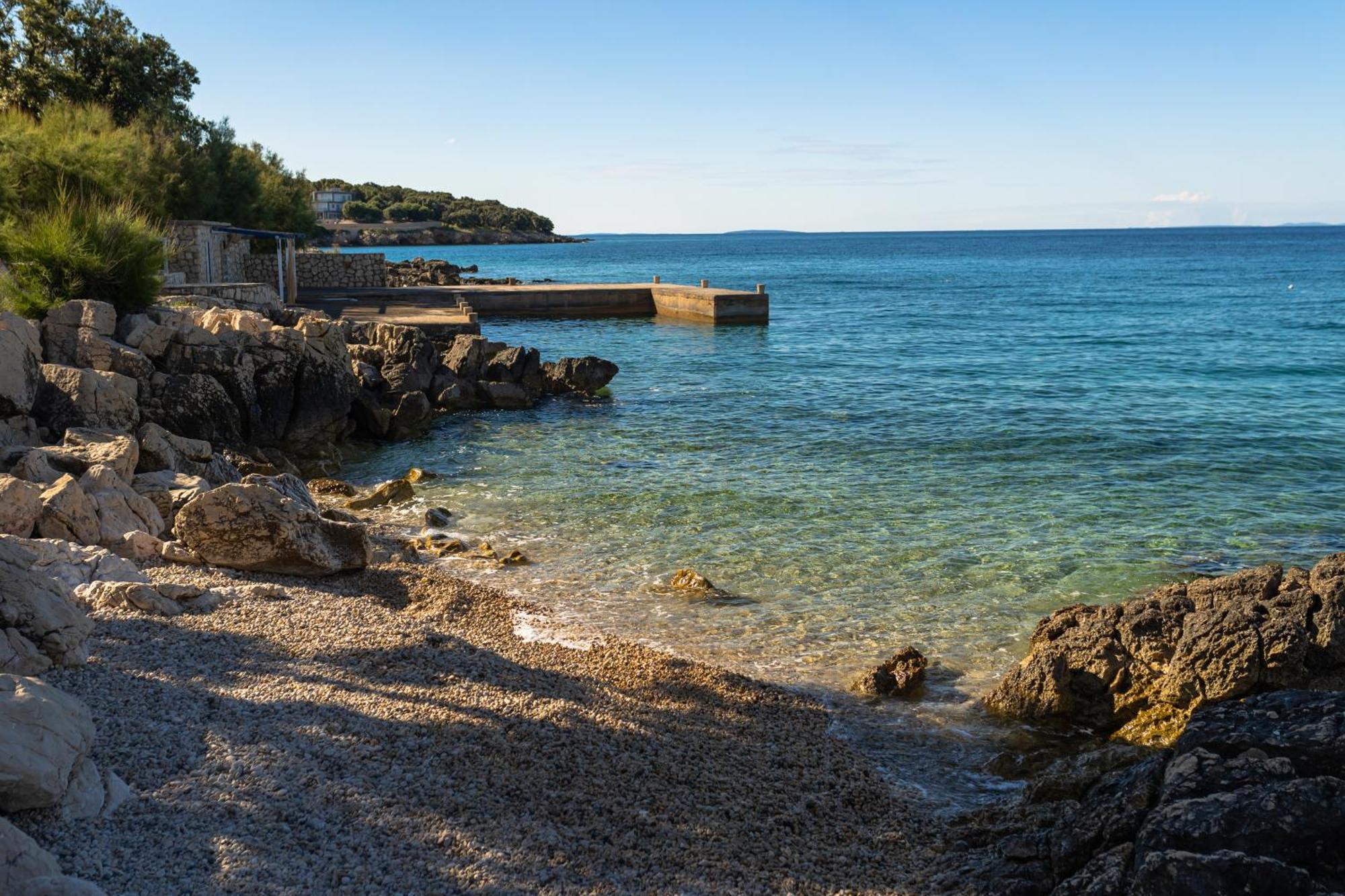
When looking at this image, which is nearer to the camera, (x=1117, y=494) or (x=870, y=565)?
(x=870, y=565)

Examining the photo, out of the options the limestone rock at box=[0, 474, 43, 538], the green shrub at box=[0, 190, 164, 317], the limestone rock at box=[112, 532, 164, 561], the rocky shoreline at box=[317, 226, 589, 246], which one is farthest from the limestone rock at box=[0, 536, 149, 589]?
the rocky shoreline at box=[317, 226, 589, 246]

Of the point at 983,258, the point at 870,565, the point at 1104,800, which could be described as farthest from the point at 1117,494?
the point at 983,258

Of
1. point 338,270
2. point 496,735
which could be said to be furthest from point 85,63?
point 496,735

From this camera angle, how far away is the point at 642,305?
164ft

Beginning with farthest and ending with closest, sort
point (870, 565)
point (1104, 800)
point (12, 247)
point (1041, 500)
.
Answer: point (12, 247) < point (1041, 500) < point (870, 565) < point (1104, 800)

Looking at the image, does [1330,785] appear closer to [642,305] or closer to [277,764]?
[277,764]

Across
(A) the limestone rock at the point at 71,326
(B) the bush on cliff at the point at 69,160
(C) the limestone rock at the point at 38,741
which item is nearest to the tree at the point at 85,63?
(B) the bush on cliff at the point at 69,160

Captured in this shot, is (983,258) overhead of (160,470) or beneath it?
overhead

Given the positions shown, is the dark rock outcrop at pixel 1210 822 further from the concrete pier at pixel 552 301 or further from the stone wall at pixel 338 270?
the stone wall at pixel 338 270

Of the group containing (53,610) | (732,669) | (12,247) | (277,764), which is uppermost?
(12,247)

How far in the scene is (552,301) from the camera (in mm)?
48000

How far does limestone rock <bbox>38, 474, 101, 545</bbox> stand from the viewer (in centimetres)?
984

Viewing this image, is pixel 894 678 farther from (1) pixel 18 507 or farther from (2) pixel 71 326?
(2) pixel 71 326

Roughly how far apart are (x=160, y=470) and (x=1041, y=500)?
1230 centimetres
